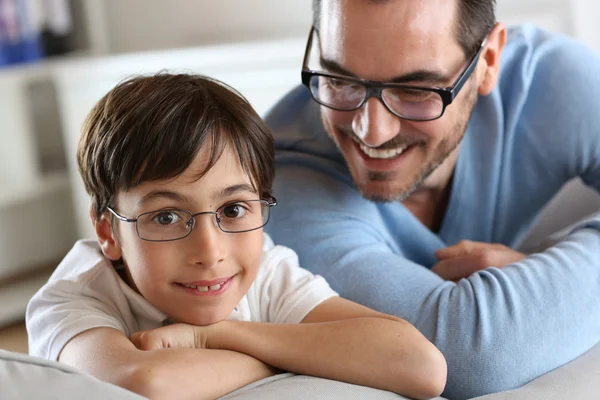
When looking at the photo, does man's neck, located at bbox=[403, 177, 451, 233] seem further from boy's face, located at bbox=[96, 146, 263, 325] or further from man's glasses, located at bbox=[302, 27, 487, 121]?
boy's face, located at bbox=[96, 146, 263, 325]

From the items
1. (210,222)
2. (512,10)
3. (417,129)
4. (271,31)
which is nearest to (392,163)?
(417,129)

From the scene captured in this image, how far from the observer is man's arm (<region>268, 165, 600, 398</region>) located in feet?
3.76

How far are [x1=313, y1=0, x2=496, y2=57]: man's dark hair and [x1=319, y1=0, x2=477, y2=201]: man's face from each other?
0.02m

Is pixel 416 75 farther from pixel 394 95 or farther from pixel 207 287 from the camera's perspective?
pixel 207 287

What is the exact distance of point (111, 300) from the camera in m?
1.14

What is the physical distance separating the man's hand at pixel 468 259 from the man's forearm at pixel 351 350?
1.19 ft

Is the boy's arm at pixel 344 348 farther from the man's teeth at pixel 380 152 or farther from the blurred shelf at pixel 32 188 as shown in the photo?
the blurred shelf at pixel 32 188

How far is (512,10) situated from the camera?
265 centimetres

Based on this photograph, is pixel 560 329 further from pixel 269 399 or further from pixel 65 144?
pixel 65 144

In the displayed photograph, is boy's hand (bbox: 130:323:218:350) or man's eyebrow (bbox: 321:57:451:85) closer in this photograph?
boy's hand (bbox: 130:323:218:350)

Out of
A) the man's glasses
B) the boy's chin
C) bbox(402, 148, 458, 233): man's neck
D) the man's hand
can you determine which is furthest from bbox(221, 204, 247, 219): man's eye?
bbox(402, 148, 458, 233): man's neck

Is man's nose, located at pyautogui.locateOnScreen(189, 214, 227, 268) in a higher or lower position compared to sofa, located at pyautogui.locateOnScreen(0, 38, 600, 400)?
higher

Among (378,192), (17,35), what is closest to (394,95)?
(378,192)

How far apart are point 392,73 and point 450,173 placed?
14.7 inches
